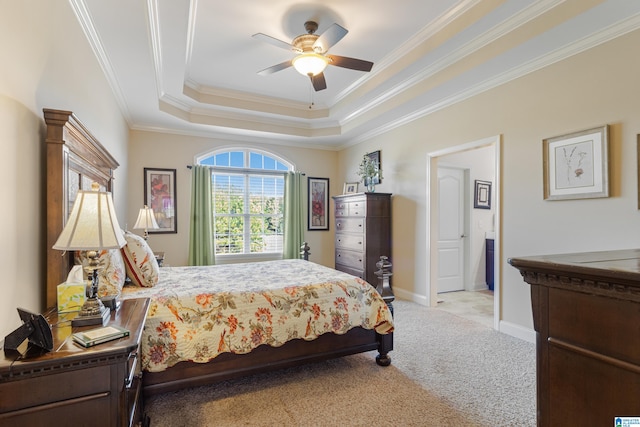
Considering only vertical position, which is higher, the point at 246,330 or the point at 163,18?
the point at 163,18

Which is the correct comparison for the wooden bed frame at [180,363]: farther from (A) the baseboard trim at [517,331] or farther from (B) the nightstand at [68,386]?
(A) the baseboard trim at [517,331]

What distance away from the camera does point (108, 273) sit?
2.07 meters

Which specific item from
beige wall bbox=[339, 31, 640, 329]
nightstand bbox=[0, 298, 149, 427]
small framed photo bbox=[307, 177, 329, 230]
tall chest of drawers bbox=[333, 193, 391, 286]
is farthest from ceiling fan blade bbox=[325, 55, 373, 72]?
small framed photo bbox=[307, 177, 329, 230]

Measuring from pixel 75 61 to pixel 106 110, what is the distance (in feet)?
3.57

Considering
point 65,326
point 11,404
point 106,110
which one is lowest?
point 11,404

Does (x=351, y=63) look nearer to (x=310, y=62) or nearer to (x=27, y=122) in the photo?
(x=310, y=62)

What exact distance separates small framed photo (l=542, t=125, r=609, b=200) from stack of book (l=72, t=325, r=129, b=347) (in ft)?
11.2

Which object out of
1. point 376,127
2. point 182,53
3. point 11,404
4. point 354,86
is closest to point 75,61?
point 182,53

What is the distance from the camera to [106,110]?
329 centimetres

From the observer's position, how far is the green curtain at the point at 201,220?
5289 mm

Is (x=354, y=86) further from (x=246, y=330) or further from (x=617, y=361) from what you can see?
(x=617, y=361)

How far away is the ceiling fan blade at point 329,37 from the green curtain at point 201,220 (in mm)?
3196

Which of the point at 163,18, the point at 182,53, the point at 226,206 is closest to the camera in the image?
the point at 163,18

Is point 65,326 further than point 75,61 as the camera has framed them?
No
